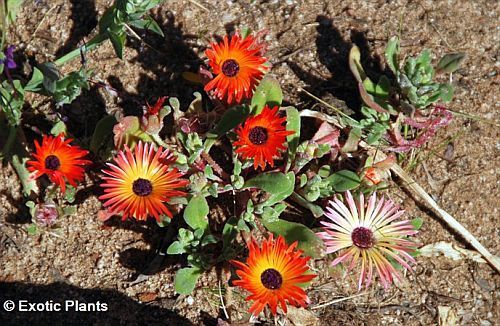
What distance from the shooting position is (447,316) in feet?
8.76

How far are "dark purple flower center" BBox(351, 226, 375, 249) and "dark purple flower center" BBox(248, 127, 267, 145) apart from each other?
0.56 meters

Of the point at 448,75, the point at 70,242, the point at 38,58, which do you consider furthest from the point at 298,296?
the point at 38,58

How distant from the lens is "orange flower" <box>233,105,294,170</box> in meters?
2.38

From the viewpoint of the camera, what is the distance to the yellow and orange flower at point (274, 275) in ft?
7.20

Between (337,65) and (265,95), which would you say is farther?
(337,65)

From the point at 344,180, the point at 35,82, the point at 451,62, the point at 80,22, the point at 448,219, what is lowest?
the point at 448,219

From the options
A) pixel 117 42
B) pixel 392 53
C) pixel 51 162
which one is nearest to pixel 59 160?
pixel 51 162

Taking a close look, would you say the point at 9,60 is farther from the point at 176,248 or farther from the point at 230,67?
the point at 176,248

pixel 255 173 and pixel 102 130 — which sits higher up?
Answer: pixel 102 130

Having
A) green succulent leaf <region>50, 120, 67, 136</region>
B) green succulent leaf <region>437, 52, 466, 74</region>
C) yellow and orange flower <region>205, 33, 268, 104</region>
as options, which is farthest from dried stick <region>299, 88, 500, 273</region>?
green succulent leaf <region>50, 120, 67, 136</region>

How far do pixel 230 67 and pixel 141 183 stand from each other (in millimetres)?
630

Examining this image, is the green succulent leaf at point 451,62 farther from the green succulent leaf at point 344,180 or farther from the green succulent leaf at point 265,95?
the green succulent leaf at point 265,95

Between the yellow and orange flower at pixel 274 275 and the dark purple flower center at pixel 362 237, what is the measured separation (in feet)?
1.10

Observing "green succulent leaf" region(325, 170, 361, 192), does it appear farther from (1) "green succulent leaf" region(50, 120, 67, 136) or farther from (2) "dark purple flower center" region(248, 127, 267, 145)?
(1) "green succulent leaf" region(50, 120, 67, 136)
